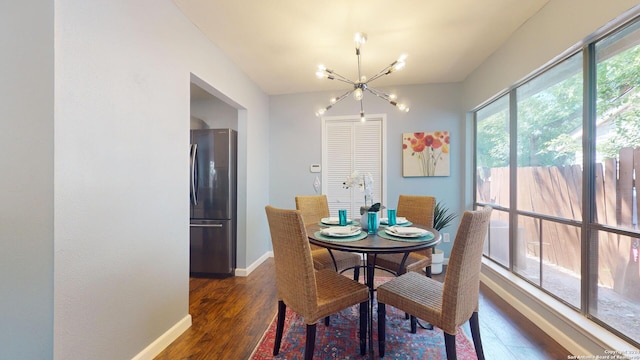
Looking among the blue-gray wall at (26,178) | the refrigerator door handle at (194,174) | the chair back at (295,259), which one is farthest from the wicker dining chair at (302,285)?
the refrigerator door handle at (194,174)

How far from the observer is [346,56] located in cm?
257

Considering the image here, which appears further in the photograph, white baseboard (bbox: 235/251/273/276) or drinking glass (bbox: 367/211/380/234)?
white baseboard (bbox: 235/251/273/276)

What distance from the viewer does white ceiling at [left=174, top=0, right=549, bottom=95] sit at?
1809 millimetres

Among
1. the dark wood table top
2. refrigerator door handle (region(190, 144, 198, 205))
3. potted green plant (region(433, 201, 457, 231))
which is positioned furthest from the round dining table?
refrigerator door handle (region(190, 144, 198, 205))

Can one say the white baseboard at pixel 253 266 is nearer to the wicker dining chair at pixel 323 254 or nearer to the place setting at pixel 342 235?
the wicker dining chair at pixel 323 254

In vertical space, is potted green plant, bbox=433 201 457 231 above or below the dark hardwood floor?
above

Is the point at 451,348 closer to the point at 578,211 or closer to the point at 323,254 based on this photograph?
the point at 323,254

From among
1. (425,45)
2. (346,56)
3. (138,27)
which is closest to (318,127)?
(346,56)

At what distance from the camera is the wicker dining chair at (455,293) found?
47.6 inches

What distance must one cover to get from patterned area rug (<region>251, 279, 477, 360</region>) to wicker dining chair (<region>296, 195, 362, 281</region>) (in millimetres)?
426

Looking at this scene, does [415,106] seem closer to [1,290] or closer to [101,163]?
[101,163]

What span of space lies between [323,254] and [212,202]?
1566 mm

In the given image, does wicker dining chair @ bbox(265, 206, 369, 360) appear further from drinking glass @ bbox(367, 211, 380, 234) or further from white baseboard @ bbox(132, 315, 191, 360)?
white baseboard @ bbox(132, 315, 191, 360)

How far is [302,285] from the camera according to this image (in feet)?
4.36
